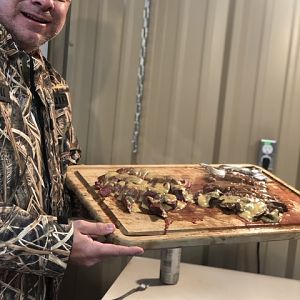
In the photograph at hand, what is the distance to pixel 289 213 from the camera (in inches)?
59.2

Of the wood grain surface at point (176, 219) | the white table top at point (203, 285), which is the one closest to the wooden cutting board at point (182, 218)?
the wood grain surface at point (176, 219)

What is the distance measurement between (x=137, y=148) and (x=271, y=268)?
25.6 inches

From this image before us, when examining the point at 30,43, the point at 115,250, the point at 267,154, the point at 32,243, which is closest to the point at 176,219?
the point at 115,250

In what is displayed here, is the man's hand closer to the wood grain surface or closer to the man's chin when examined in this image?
the wood grain surface

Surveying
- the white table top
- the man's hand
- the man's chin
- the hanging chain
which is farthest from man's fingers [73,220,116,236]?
the hanging chain

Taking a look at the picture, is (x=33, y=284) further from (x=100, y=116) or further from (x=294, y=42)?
(x=294, y=42)

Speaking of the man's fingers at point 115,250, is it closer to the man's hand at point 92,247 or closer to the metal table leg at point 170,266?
the man's hand at point 92,247

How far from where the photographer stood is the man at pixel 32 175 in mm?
1235

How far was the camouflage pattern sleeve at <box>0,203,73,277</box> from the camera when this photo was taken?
1.21m

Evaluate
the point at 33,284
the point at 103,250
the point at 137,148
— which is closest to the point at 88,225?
the point at 103,250

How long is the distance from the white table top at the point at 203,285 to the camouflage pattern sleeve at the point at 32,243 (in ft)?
1.17

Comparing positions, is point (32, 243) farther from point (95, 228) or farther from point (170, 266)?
point (170, 266)

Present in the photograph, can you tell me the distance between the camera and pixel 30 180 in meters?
1.38

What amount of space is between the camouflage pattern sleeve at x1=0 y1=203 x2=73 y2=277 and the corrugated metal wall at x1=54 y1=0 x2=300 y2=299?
86cm
